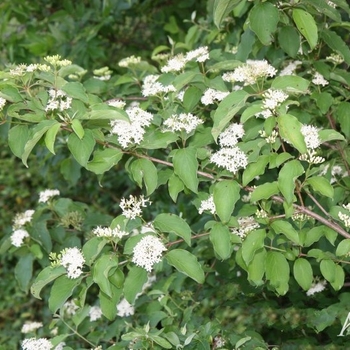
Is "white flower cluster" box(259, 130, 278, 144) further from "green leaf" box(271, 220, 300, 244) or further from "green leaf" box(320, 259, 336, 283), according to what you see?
"green leaf" box(320, 259, 336, 283)

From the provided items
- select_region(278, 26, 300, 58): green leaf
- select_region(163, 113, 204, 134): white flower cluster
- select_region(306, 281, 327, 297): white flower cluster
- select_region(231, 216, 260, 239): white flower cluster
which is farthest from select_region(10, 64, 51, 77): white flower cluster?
select_region(306, 281, 327, 297): white flower cluster

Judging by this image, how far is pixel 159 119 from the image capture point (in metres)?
1.87

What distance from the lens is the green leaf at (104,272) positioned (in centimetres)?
155

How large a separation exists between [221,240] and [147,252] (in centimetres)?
19

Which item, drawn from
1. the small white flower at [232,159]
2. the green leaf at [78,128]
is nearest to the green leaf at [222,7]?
the small white flower at [232,159]

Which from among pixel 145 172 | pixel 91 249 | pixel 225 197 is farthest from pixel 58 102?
pixel 225 197

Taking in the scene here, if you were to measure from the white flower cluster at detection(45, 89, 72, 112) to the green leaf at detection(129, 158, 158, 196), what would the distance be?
0.77ft

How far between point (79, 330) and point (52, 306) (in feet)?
2.08

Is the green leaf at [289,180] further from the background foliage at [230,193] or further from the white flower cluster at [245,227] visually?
the white flower cluster at [245,227]

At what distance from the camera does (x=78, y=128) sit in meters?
1.60

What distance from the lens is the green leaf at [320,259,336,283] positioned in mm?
1721

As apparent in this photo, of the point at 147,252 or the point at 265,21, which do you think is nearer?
the point at 147,252

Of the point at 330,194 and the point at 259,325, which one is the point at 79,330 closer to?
the point at 259,325

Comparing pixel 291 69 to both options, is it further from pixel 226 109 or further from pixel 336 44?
pixel 226 109
